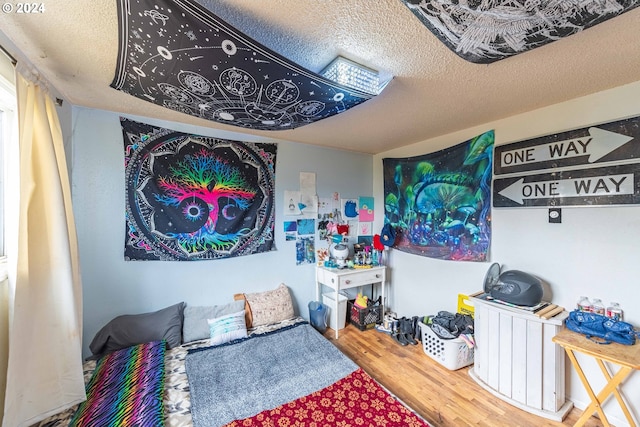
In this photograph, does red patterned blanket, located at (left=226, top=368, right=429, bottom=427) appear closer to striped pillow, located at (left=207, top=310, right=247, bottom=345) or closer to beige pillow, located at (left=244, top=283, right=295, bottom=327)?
striped pillow, located at (left=207, top=310, right=247, bottom=345)

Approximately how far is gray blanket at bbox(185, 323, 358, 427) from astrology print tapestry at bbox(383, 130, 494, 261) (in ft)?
4.85

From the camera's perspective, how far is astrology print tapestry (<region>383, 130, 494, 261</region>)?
7.31ft

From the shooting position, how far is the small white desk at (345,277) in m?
2.66

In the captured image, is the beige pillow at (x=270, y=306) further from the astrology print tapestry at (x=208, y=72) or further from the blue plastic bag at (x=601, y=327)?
the blue plastic bag at (x=601, y=327)

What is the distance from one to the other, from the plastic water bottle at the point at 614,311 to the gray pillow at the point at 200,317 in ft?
9.11

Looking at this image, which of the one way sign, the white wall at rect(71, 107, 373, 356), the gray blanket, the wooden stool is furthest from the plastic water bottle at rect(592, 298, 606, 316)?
the white wall at rect(71, 107, 373, 356)

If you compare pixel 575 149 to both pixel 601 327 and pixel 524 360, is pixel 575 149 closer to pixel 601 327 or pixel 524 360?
pixel 601 327

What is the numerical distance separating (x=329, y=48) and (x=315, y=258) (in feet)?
7.26

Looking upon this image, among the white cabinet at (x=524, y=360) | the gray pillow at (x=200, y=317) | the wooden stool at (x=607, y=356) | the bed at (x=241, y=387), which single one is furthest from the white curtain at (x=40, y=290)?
the wooden stool at (x=607, y=356)

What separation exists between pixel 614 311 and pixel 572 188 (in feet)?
2.71

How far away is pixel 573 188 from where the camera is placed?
174 centimetres

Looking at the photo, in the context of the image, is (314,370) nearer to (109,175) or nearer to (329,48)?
(329,48)

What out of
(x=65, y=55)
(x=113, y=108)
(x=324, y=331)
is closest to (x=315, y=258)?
(x=324, y=331)

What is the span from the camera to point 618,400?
58.1 inches
